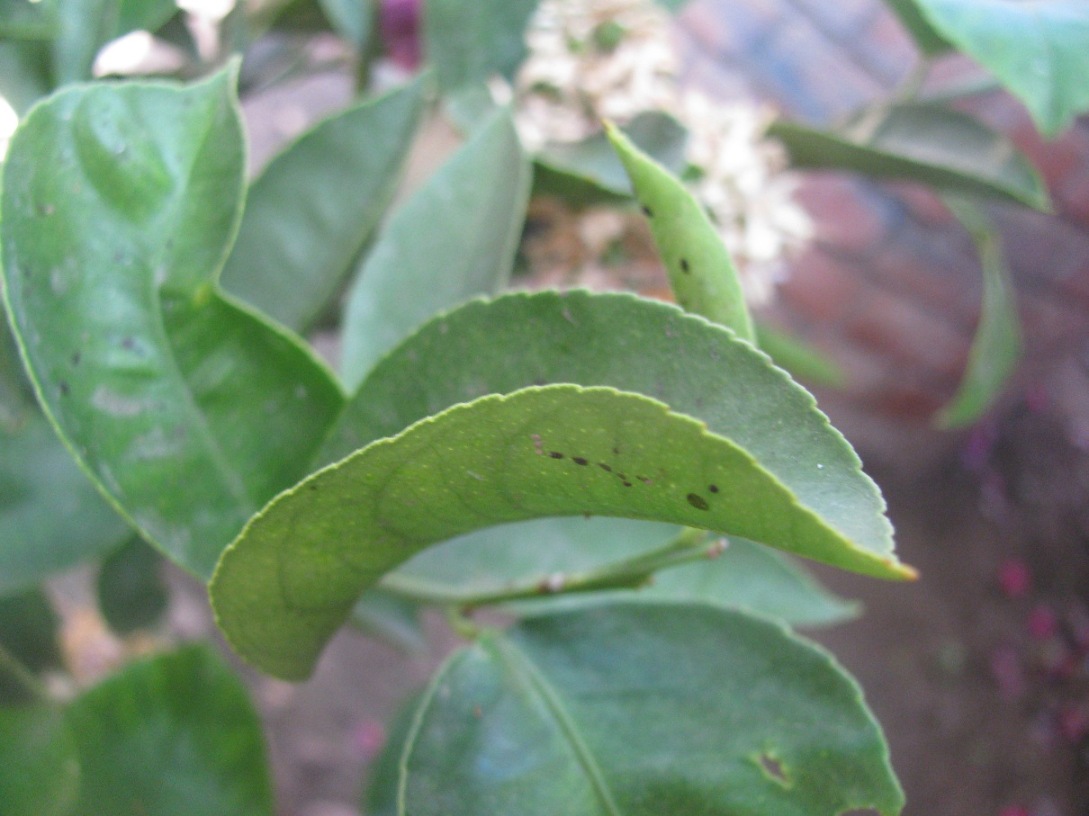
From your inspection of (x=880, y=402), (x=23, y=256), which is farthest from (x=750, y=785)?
(x=880, y=402)

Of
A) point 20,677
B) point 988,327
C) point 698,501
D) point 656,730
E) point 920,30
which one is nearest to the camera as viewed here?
point 698,501

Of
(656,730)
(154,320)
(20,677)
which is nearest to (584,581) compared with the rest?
(656,730)

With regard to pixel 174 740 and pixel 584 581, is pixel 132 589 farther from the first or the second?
pixel 584 581

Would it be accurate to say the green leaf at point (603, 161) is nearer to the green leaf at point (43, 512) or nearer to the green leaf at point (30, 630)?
the green leaf at point (43, 512)

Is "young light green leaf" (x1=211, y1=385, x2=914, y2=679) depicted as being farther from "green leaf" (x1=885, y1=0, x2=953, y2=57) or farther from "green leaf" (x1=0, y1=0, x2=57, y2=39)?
"green leaf" (x1=885, y1=0, x2=953, y2=57)

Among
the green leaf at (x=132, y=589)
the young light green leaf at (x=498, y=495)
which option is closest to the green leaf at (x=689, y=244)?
the young light green leaf at (x=498, y=495)

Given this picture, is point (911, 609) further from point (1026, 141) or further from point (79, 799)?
point (79, 799)

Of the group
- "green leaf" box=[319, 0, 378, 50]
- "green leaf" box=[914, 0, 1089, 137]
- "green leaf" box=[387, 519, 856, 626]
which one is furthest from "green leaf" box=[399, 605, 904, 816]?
"green leaf" box=[319, 0, 378, 50]
